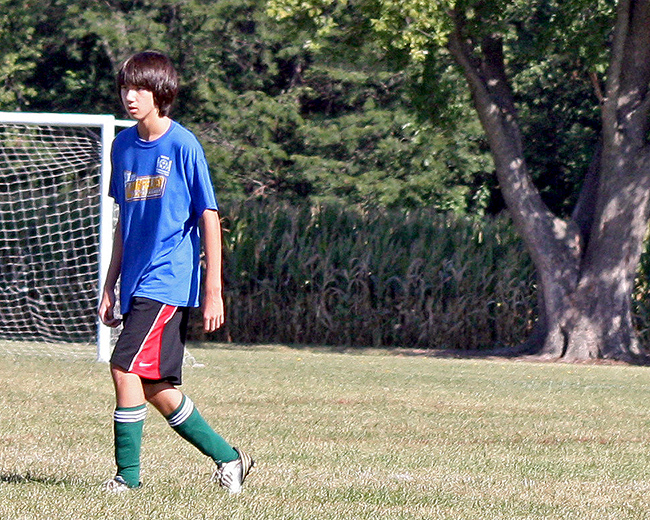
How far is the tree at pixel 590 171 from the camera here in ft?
57.1

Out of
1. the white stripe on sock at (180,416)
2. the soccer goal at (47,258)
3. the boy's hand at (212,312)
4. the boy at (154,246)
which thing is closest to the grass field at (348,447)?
the white stripe on sock at (180,416)

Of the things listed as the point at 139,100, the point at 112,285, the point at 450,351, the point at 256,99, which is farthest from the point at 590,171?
the point at 139,100

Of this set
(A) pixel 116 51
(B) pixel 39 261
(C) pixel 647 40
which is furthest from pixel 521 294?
(A) pixel 116 51

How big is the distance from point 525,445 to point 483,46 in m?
11.9

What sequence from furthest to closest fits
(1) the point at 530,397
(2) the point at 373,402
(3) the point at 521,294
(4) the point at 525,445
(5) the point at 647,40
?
(3) the point at 521,294
(5) the point at 647,40
(1) the point at 530,397
(2) the point at 373,402
(4) the point at 525,445

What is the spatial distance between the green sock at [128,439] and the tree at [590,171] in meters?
12.1

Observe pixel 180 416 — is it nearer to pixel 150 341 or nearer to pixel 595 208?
pixel 150 341

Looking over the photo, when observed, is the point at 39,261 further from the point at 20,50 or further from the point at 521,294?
the point at 20,50

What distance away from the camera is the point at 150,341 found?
507 centimetres

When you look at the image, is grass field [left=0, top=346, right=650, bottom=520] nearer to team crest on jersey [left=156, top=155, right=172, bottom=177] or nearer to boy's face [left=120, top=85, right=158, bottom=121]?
team crest on jersey [left=156, top=155, right=172, bottom=177]

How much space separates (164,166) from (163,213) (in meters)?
0.20

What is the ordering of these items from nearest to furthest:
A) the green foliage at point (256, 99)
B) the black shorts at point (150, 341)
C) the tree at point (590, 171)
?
the black shorts at point (150, 341)
the tree at point (590, 171)
the green foliage at point (256, 99)

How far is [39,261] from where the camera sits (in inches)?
759

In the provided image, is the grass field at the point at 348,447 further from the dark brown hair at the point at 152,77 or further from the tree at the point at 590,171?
the tree at the point at 590,171
